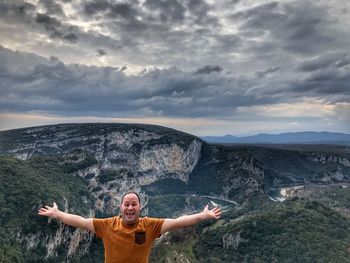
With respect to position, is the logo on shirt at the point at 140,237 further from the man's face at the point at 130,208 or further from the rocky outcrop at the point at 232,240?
the rocky outcrop at the point at 232,240

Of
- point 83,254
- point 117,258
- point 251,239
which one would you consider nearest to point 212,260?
point 251,239

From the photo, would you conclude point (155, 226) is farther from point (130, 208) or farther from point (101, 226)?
point (101, 226)

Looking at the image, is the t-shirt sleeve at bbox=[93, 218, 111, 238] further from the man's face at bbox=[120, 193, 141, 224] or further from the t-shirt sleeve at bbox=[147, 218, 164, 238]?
the t-shirt sleeve at bbox=[147, 218, 164, 238]

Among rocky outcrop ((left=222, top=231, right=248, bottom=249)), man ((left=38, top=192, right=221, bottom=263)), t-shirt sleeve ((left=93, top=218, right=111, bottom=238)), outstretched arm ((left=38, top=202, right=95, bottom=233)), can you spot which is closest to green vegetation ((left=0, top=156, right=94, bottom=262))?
rocky outcrop ((left=222, top=231, right=248, bottom=249))

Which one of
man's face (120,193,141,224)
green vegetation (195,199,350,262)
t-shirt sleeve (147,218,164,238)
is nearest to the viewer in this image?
man's face (120,193,141,224)

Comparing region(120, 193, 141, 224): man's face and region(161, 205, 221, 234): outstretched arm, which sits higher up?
region(120, 193, 141, 224): man's face

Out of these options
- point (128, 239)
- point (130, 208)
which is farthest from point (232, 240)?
point (130, 208)

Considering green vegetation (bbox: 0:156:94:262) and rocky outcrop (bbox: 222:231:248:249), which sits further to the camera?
rocky outcrop (bbox: 222:231:248:249)
